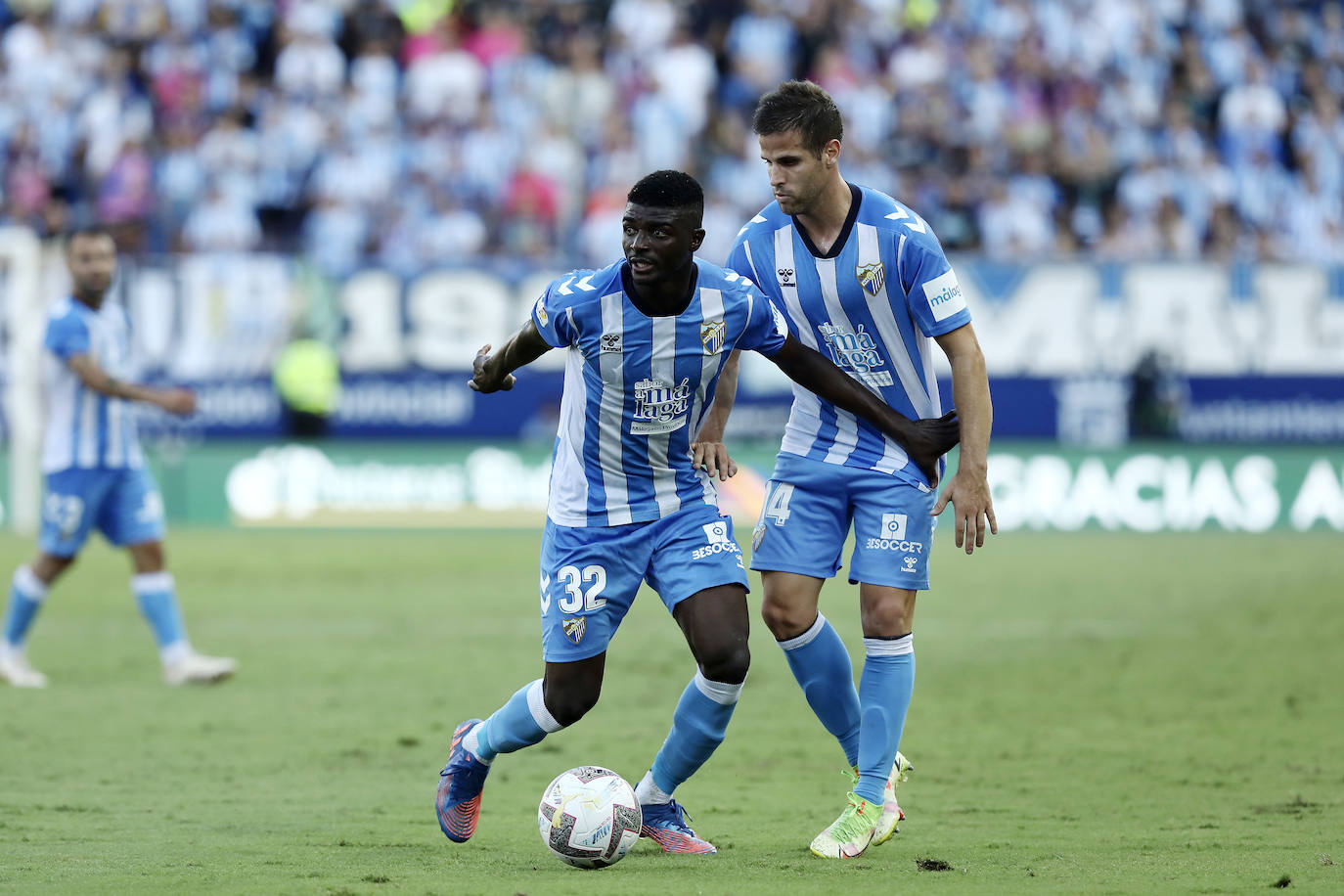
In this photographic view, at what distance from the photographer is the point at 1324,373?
54.1ft

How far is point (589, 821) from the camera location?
5.12m

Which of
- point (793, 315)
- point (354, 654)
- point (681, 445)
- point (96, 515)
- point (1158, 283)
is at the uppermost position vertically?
point (1158, 283)

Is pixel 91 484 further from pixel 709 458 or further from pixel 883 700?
pixel 883 700

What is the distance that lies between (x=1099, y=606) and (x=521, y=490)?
6354 millimetres

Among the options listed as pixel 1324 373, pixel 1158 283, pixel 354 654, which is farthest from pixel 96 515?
pixel 1324 373

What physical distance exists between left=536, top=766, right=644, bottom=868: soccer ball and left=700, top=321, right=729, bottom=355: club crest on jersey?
140cm

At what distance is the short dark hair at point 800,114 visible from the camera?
5.36 metres

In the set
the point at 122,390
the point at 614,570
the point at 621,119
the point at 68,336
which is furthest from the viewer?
the point at 621,119

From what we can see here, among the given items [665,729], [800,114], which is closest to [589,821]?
[800,114]

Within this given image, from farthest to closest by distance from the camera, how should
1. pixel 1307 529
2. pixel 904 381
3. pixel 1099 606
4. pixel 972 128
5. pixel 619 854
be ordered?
pixel 972 128 → pixel 1307 529 → pixel 1099 606 → pixel 904 381 → pixel 619 854

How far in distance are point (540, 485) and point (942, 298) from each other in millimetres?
11103

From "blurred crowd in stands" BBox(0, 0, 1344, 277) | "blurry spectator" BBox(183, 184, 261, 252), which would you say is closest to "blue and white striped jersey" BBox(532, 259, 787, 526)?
"blurred crowd in stands" BBox(0, 0, 1344, 277)

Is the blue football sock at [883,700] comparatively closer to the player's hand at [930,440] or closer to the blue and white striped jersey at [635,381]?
the player's hand at [930,440]

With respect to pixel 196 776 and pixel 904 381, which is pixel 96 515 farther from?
pixel 904 381
